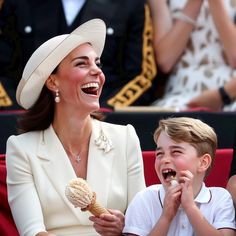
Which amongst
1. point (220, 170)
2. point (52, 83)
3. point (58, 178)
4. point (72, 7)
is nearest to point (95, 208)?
point (58, 178)

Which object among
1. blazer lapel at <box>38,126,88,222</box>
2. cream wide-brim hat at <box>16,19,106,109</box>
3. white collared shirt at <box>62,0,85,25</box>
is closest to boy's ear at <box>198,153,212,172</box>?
blazer lapel at <box>38,126,88,222</box>

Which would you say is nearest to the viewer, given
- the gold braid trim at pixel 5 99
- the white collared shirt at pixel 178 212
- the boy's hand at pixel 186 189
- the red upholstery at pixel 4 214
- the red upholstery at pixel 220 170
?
the boy's hand at pixel 186 189

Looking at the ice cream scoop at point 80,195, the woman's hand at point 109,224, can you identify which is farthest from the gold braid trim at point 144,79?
the ice cream scoop at point 80,195

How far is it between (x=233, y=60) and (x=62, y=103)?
69.0 inches

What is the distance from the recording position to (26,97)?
3.54 metres

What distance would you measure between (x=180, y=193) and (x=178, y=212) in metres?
0.11

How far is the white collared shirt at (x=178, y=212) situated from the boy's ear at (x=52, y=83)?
1.98ft

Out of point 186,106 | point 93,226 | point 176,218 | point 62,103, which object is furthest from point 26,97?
point 186,106

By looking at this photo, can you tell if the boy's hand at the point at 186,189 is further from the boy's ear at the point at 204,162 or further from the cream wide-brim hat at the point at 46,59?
the cream wide-brim hat at the point at 46,59

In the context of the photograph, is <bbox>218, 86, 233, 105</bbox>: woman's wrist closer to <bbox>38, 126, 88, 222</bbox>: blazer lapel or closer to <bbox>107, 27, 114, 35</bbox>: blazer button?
<bbox>107, 27, 114, 35</bbox>: blazer button

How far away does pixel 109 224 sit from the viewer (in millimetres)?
3170

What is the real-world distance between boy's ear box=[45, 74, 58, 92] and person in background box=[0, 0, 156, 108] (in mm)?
1387

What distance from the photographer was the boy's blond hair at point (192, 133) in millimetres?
3100

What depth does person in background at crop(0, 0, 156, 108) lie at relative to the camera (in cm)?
497
